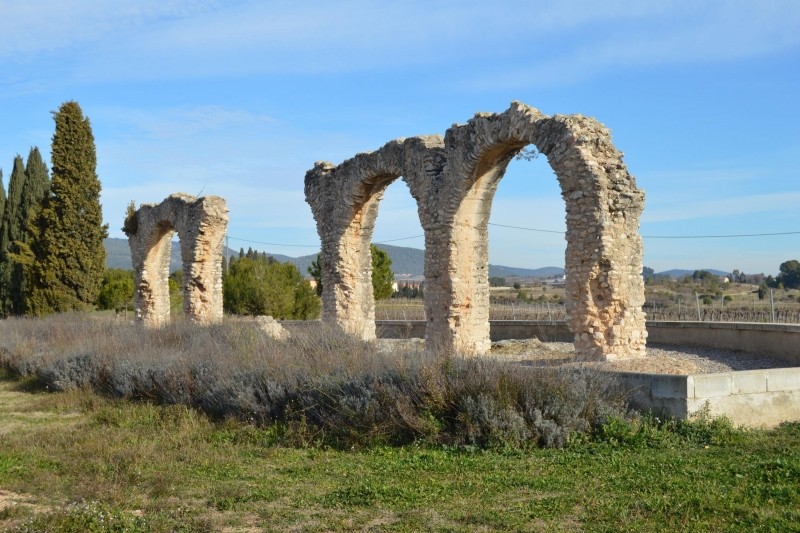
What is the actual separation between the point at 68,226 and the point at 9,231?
26.0 ft

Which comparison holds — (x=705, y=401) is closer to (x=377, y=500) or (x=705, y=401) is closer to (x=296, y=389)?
(x=377, y=500)

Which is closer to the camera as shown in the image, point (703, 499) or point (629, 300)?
point (703, 499)

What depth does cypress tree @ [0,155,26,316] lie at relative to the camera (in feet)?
98.8

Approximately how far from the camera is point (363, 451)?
718 centimetres

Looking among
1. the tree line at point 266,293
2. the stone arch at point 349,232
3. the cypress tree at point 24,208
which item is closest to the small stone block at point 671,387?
the stone arch at point 349,232

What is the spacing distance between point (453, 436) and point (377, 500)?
69.4 inches

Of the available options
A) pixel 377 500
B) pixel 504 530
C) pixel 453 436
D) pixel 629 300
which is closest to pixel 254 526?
pixel 377 500

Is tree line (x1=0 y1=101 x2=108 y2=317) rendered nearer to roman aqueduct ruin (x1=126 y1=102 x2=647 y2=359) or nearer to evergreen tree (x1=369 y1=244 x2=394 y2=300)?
roman aqueduct ruin (x1=126 y1=102 x2=647 y2=359)

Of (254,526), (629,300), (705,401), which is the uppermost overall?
(629,300)

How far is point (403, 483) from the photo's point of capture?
594 centimetres

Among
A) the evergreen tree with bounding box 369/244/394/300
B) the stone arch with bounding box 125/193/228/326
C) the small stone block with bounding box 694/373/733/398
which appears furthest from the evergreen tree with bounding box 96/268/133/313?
the small stone block with bounding box 694/373/733/398

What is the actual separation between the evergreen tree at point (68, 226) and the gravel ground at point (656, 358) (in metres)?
14.8

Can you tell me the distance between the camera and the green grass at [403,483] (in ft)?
16.5

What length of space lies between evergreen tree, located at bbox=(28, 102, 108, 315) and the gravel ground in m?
14.8
